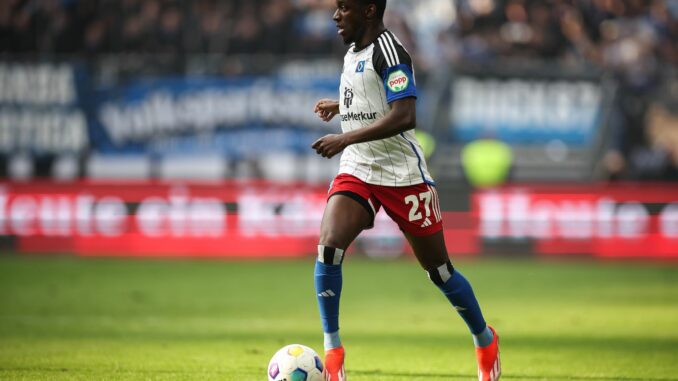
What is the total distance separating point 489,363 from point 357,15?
2189mm

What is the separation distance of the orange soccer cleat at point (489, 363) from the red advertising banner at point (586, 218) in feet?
34.2

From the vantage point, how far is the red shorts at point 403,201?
19.9ft

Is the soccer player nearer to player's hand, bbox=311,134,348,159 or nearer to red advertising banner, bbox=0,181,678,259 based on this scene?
player's hand, bbox=311,134,348,159

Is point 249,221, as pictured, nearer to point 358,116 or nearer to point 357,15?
point 358,116

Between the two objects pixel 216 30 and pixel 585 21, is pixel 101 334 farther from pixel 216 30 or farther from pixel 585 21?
pixel 585 21

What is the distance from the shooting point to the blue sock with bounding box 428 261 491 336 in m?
6.18

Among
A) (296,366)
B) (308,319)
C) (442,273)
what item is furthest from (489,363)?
(308,319)

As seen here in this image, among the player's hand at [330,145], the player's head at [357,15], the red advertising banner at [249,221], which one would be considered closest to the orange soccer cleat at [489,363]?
the player's hand at [330,145]

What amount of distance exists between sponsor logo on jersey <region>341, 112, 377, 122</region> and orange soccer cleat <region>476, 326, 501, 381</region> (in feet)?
5.04

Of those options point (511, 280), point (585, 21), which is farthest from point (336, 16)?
point (585, 21)

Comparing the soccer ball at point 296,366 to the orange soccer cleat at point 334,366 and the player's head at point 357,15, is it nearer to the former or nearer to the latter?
the orange soccer cleat at point 334,366

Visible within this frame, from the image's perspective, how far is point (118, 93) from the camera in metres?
17.7

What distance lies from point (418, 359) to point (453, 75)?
10376 millimetres

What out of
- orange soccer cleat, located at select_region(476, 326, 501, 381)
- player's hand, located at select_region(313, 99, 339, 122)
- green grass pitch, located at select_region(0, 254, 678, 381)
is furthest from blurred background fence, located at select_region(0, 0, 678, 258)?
orange soccer cleat, located at select_region(476, 326, 501, 381)
